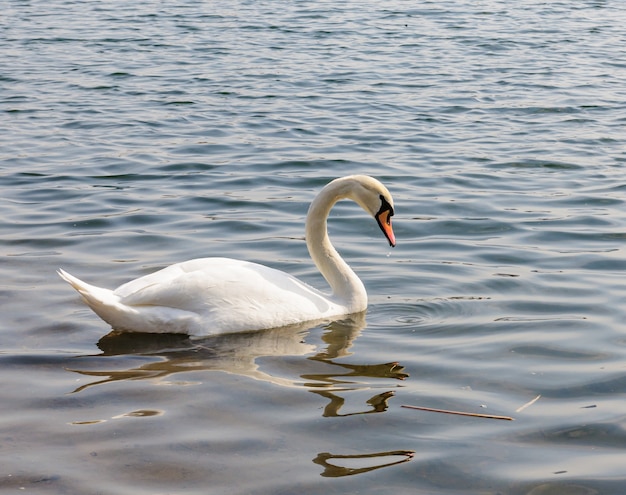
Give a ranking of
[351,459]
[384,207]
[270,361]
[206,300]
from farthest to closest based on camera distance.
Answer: [384,207] → [206,300] → [270,361] → [351,459]

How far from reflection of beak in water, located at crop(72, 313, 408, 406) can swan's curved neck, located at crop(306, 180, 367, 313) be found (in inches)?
8.8

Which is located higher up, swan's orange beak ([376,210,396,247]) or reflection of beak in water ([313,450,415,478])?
swan's orange beak ([376,210,396,247])

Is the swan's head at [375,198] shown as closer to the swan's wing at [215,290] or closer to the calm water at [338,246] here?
the calm water at [338,246]

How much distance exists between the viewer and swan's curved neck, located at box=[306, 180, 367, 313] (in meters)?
7.19

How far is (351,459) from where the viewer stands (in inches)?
190

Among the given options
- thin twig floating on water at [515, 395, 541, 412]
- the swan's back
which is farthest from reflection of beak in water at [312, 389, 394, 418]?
the swan's back

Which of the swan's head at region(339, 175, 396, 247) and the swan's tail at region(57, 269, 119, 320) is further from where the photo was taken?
the swan's head at region(339, 175, 396, 247)

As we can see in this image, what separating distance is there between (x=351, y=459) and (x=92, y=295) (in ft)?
7.46

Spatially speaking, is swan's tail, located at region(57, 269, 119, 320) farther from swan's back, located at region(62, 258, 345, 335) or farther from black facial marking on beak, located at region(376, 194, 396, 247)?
black facial marking on beak, located at region(376, 194, 396, 247)

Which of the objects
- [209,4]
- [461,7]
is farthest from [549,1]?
[209,4]

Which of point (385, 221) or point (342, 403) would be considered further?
point (385, 221)

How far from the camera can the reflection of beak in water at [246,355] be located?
19.5ft

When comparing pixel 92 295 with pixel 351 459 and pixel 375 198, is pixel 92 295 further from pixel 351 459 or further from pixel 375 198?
pixel 351 459

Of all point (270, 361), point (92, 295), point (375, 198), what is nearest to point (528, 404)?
point (270, 361)
